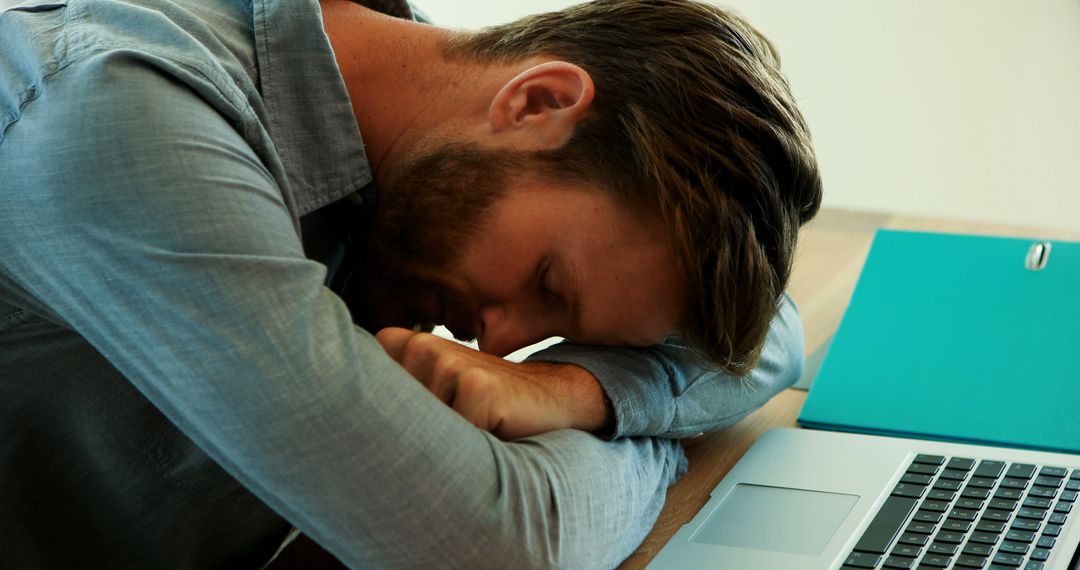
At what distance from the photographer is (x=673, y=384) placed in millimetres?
1046

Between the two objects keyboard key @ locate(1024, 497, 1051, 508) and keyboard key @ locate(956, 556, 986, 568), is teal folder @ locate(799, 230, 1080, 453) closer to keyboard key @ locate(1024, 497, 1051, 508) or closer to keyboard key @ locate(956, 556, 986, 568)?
keyboard key @ locate(1024, 497, 1051, 508)

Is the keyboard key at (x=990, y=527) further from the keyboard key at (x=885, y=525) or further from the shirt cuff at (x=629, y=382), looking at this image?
the shirt cuff at (x=629, y=382)

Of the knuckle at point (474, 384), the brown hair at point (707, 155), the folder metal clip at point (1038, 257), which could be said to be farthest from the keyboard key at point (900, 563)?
the folder metal clip at point (1038, 257)

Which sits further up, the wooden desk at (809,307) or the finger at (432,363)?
the finger at (432,363)

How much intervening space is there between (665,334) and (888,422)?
0.95 feet

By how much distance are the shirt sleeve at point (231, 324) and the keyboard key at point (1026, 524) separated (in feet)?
1.21

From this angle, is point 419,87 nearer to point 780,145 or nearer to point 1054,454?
point 780,145

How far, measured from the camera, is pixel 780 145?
0.95 m

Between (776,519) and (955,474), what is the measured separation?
17cm

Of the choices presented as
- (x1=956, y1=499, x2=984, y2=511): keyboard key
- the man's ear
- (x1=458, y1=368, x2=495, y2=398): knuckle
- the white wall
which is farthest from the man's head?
the white wall

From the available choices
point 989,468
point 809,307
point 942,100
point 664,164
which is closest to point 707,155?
point 664,164

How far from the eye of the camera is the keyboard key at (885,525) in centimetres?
87

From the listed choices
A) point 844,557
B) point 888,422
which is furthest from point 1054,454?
point 844,557

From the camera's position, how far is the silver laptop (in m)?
0.85
